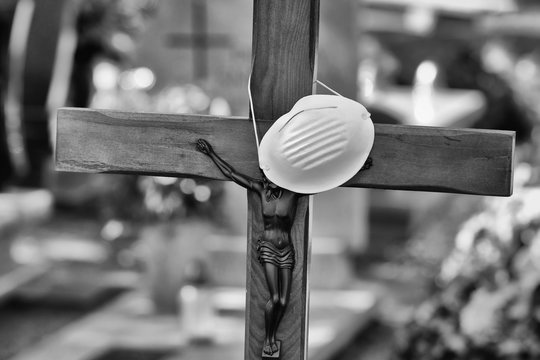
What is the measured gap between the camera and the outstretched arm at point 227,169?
1.90 meters

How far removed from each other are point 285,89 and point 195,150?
195mm

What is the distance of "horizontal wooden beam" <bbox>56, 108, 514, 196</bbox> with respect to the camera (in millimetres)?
1877

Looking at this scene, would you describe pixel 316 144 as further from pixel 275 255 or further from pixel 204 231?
pixel 204 231

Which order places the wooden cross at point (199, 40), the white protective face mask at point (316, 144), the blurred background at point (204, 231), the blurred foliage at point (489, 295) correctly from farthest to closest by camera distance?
the wooden cross at point (199, 40)
the blurred background at point (204, 231)
the blurred foliage at point (489, 295)
the white protective face mask at point (316, 144)

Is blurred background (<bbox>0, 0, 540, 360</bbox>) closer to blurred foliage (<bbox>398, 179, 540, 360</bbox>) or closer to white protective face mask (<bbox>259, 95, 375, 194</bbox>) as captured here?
blurred foliage (<bbox>398, 179, 540, 360</bbox>)

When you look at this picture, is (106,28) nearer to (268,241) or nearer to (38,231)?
(38,231)

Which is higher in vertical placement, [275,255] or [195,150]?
[195,150]

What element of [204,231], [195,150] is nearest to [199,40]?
Result: [204,231]

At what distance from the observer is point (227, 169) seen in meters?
1.92

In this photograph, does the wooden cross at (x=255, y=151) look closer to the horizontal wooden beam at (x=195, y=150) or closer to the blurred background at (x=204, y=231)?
the horizontal wooden beam at (x=195, y=150)

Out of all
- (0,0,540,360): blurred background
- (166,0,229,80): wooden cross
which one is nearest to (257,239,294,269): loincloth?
(0,0,540,360): blurred background

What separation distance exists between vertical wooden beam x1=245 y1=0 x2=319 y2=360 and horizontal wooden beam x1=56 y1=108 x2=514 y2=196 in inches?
2.5

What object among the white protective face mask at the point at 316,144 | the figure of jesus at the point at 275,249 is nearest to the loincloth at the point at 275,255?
the figure of jesus at the point at 275,249

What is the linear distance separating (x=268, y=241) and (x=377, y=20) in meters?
8.78
